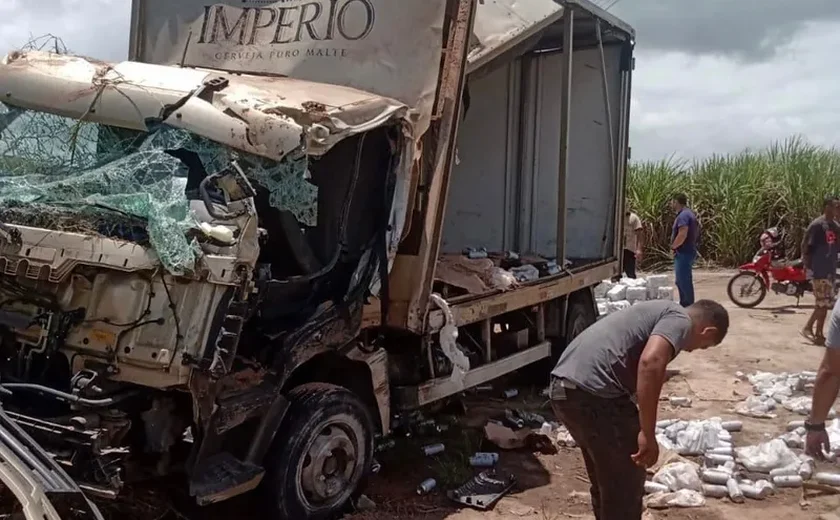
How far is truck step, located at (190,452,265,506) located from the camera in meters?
4.36

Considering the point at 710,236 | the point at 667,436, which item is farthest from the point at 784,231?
the point at 667,436

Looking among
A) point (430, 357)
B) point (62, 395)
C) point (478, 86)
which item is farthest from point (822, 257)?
point (62, 395)

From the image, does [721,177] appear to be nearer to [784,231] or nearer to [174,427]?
[784,231]

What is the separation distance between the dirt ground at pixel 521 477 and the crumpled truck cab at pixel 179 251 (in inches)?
19.0

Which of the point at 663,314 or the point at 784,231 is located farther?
the point at 784,231

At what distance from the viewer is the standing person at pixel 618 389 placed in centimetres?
413

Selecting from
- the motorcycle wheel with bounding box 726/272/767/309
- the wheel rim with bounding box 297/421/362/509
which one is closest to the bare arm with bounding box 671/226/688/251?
the motorcycle wheel with bounding box 726/272/767/309

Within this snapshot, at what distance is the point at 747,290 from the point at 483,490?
9.44m

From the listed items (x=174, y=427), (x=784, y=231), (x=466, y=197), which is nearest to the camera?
(x=174, y=427)

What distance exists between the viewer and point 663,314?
4.14 metres

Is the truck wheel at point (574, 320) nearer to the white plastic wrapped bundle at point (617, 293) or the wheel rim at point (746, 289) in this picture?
the white plastic wrapped bundle at point (617, 293)

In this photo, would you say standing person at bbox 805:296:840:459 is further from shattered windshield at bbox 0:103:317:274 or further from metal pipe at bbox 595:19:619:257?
metal pipe at bbox 595:19:619:257

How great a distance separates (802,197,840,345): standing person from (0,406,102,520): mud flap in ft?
33.0

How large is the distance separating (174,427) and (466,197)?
17.3ft
